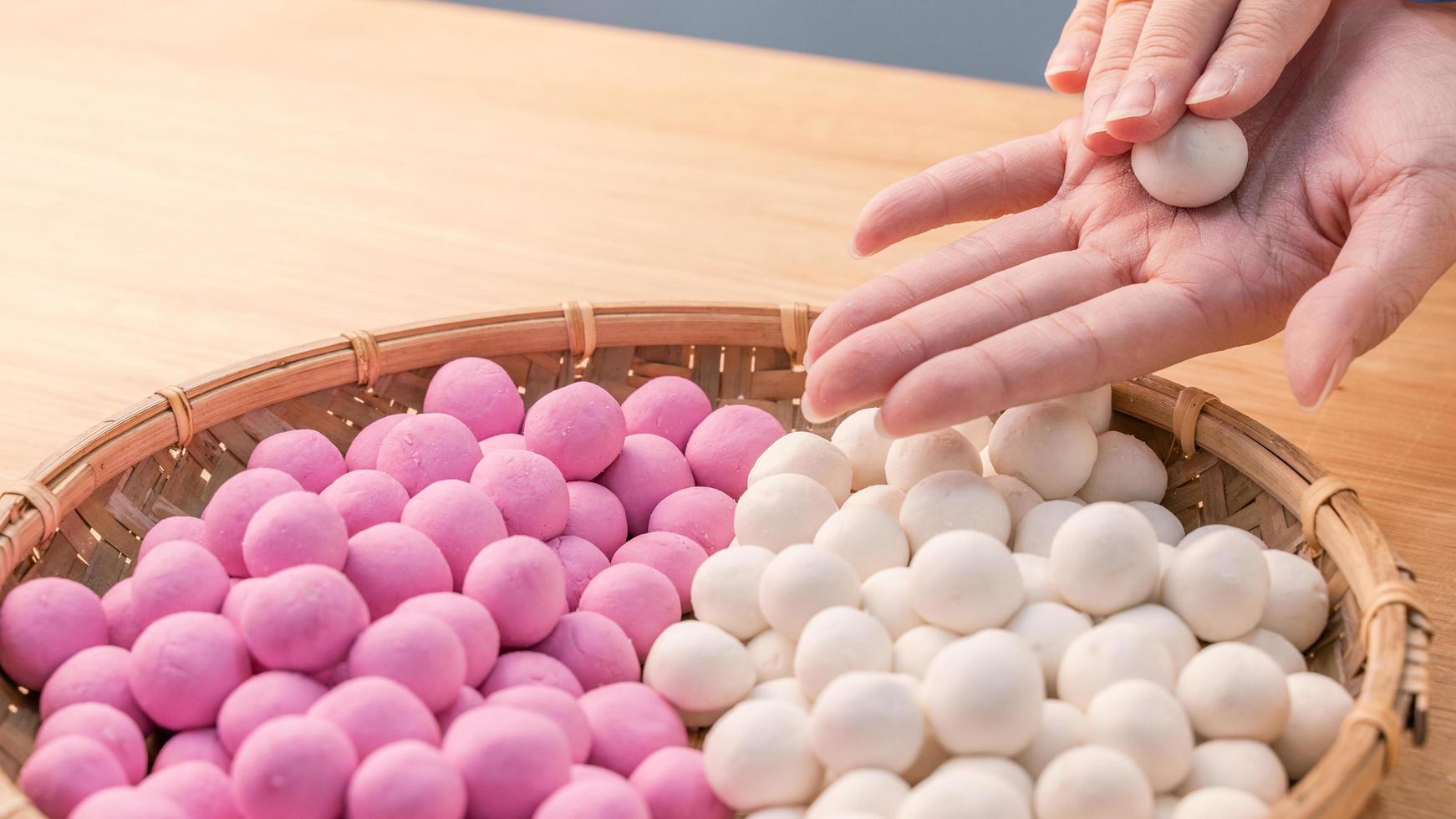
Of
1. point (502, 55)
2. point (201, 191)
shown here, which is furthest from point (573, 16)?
point (201, 191)

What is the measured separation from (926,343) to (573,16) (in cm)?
202

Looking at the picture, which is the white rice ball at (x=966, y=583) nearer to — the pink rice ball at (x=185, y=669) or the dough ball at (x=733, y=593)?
the dough ball at (x=733, y=593)

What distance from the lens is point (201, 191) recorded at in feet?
4.52

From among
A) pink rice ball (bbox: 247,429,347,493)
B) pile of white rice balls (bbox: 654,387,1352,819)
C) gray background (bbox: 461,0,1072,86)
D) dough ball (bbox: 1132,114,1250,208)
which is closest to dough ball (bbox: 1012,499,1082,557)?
pile of white rice balls (bbox: 654,387,1352,819)

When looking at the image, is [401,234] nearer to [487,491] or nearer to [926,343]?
[487,491]

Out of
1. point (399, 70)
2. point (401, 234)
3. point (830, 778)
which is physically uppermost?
point (399, 70)

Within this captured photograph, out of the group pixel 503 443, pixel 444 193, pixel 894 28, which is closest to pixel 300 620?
pixel 503 443

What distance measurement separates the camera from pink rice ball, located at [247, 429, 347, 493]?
82cm

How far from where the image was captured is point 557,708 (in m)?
0.65

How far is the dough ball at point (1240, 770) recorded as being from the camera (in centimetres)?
60

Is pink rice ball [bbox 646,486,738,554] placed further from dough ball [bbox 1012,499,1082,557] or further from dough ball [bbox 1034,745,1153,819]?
dough ball [bbox 1034,745,1153,819]

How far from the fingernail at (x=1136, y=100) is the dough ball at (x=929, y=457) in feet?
0.73

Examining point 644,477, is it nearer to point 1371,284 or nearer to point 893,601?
point 893,601

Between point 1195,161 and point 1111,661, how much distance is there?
33cm
